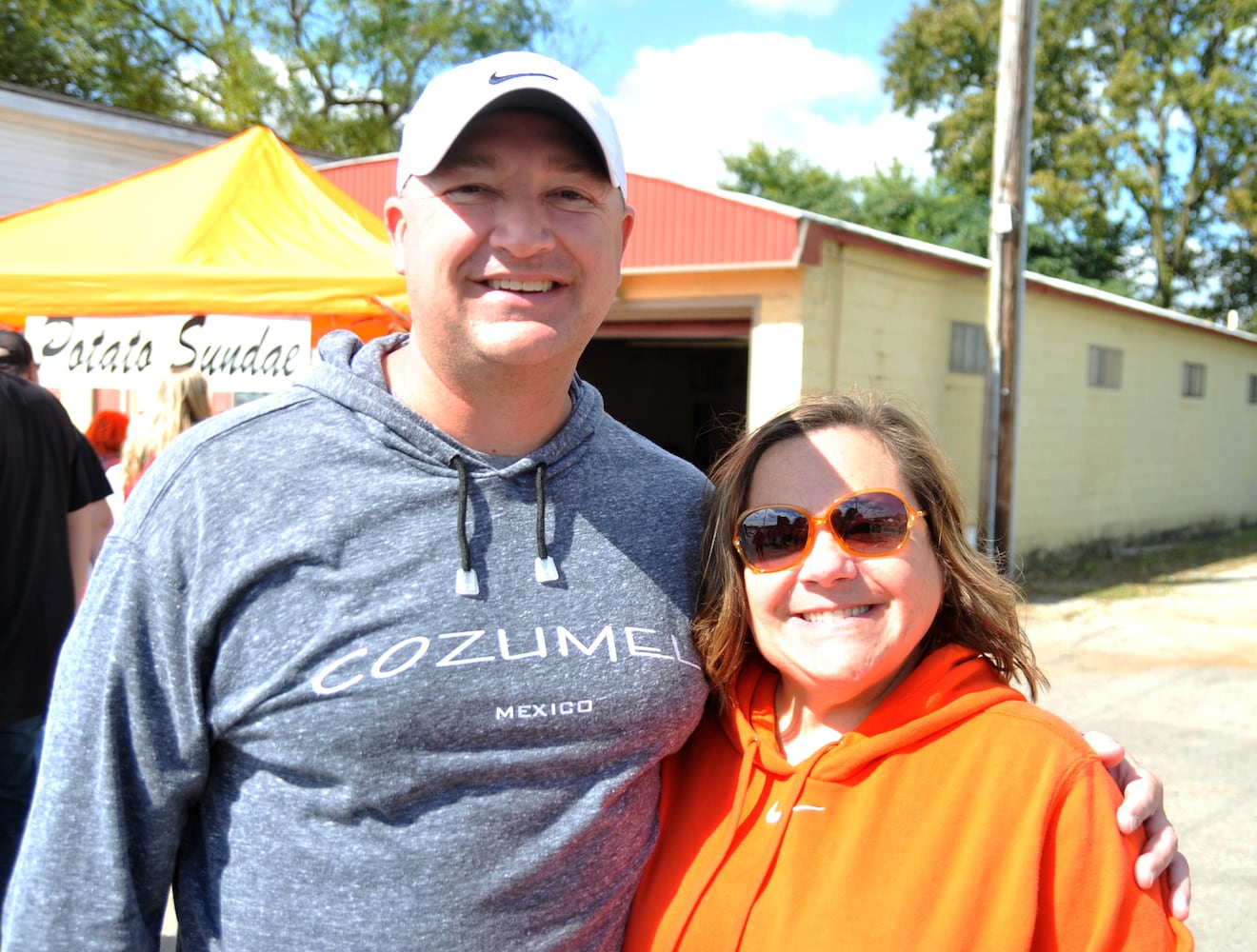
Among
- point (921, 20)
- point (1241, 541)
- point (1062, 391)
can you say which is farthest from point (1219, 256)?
point (1062, 391)

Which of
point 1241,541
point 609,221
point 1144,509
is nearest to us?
point 609,221

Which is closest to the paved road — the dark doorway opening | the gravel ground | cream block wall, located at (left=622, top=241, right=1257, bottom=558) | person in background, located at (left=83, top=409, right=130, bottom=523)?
the gravel ground

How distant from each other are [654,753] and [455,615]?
403 millimetres

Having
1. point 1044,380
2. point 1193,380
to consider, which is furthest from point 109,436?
point 1193,380

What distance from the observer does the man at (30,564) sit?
3.51 meters

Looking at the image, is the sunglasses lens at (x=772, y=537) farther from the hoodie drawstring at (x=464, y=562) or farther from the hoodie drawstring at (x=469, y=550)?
the hoodie drawstring at (x=464, y=562)

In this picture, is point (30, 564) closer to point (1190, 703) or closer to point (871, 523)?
point (871, 523)

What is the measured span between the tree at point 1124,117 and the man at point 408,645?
29.9 metres

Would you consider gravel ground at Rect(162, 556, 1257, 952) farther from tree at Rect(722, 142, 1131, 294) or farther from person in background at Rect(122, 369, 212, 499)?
tree at Rect(722, 142, 1131, 294)

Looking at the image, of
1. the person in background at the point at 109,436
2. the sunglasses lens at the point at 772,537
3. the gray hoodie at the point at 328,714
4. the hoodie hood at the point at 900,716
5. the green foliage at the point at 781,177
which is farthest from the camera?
the green foliage at the point at 781,177

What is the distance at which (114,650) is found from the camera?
1.41 meters

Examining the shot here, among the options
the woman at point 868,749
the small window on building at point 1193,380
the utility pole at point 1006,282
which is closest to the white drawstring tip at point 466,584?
the woman at point 868,749

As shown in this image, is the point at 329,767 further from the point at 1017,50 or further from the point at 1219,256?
the point at 1219,256

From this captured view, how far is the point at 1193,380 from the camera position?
17.1m
